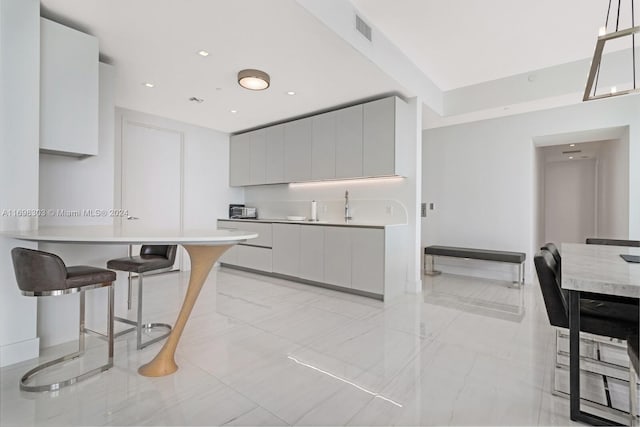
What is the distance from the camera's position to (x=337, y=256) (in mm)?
4008

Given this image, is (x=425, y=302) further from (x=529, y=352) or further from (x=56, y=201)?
(x=56, y=201)

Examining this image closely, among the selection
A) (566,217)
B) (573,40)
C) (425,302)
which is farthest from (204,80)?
(566,217)

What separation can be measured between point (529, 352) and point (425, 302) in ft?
4.39

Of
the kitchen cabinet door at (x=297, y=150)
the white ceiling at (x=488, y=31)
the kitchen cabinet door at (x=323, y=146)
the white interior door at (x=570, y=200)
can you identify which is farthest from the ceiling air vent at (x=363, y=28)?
the white interior door at (x=570, y=200)

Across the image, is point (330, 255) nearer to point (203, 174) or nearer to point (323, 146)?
point (323, 146)

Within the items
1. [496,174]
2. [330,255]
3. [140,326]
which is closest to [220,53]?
[140,326]

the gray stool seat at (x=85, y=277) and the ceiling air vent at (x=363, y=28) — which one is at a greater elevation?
the ceiling air vent at (x=363, y=28)

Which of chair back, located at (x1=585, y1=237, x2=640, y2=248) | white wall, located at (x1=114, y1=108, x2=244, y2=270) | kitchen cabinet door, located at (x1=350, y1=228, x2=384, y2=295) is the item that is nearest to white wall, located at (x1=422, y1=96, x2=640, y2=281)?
chair back, located at (x1=585, y1=237, x2=640, y2=248)

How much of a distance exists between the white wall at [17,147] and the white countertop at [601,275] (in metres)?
3.20

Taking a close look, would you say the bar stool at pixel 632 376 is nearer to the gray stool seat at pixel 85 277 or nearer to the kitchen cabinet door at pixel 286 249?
the gray stool seat at pixel 85 277

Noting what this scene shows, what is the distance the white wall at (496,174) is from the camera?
156 inches

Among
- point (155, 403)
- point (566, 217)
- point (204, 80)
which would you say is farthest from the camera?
point (566, 217)

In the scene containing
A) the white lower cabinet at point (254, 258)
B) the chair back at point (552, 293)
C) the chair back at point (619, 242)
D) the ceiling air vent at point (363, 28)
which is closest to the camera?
the chair back at point (552, 293)

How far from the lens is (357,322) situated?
2959mm
